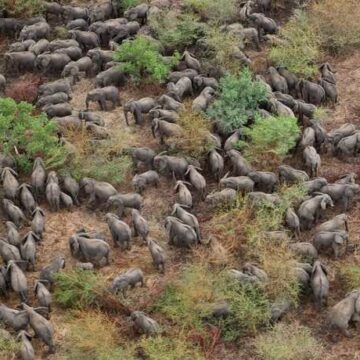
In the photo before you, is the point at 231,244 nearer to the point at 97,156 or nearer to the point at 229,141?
the point at 229,141

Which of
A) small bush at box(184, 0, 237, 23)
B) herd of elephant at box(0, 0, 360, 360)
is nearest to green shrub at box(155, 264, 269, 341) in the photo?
herd of elephant at box(0, 0, 360, 360)

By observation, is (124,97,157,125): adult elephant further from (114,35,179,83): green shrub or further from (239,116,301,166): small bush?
(239,116,301,166): small bush

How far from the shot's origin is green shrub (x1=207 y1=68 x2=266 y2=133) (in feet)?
43.0

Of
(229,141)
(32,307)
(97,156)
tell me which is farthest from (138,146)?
(32,307)

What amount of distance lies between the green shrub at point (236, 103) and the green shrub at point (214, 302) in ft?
11.2

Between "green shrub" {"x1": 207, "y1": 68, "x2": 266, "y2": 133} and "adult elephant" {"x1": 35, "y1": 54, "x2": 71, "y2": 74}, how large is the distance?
3.39 metres

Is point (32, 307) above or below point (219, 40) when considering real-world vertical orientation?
below

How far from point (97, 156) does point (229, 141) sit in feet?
7.25

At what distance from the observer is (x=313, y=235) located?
11445mm

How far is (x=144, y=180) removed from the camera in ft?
40.4

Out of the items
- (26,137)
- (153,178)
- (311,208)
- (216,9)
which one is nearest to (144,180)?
(153,178)

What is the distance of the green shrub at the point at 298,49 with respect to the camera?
572 inches

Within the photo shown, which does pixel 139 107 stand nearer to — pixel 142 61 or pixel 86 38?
pixel 142 61

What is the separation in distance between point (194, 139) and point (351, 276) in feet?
11.9
